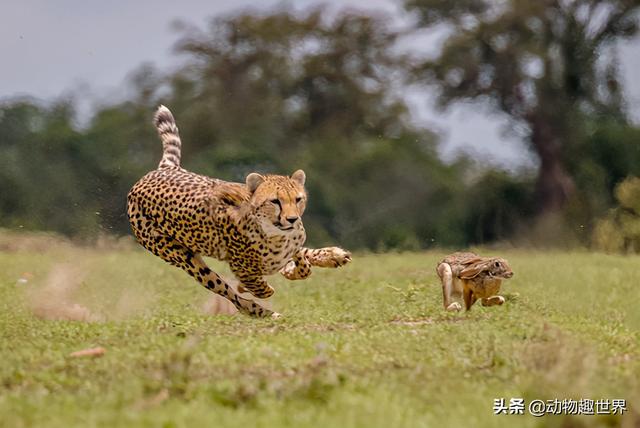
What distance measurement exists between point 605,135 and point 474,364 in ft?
40.5

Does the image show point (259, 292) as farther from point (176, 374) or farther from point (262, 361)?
point (176, 374)

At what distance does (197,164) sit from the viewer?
1731 centimetres

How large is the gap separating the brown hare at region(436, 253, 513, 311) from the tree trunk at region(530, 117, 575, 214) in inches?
295

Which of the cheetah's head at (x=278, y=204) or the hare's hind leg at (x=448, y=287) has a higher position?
the cheetah's head at (x=278, y=204)

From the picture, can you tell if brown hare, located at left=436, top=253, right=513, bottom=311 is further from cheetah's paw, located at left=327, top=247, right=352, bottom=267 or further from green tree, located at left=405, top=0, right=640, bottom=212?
green tree, located at left=405, top=0, right=640, bottom=212

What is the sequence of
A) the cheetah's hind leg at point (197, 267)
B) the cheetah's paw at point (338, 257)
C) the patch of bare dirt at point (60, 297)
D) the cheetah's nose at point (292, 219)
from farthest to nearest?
the patch of bare dirt at point (60, 297), the cheetah's hind leg at point (197, 267), the cheetah's paw at point (338, 257), the cheetah's nose at point (292, 219)

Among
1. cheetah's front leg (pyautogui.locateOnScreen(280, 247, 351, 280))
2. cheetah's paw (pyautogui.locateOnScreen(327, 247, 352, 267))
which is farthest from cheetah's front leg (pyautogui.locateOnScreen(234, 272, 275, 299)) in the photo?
cheetah's paw (pyautogui.locateOnScreen(327, 247, 352, 267))

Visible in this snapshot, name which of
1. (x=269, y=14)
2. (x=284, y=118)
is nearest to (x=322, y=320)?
(x=284, y=118)

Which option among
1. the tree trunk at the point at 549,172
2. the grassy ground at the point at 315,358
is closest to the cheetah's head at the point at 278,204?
the grassy ground at the point at 315,358

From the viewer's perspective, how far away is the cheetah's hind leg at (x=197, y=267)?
7.30m

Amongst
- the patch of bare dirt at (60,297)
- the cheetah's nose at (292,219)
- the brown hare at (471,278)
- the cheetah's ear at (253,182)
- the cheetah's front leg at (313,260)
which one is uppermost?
the cheetah's ear at (253,182)

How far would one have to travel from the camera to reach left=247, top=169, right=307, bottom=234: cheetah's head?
6723mm

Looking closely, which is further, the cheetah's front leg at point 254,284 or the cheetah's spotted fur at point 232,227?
the cheetah's front leg at point 254,284

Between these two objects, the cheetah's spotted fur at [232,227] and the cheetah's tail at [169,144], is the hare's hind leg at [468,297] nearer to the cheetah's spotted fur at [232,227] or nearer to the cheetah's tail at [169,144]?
the cheetah's spotted fur at [232,227]
